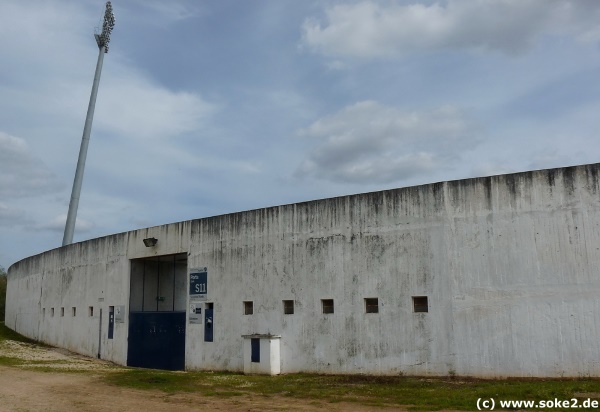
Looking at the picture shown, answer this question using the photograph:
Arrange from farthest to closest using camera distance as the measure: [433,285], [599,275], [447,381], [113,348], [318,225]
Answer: [113,348] < [318,225] < [433,285] < [447,381] < [599,275]

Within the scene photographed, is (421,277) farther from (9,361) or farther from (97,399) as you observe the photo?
(9,361)

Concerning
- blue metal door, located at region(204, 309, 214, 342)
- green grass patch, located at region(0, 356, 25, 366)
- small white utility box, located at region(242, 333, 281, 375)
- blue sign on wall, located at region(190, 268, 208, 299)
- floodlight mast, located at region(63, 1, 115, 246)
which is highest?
floodlight mast, located at region(63, 1, 115, 246)

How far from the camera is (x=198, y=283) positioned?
1772cm

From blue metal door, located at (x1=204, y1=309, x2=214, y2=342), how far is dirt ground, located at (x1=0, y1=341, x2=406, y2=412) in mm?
3120

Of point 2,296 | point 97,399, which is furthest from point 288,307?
point 2,296

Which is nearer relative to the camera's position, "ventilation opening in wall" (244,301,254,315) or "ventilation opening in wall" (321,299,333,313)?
"ventilation opening in wall" (321,299,333,313)

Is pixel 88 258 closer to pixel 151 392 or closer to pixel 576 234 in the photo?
pixel 151 392

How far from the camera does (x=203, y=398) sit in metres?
11.7

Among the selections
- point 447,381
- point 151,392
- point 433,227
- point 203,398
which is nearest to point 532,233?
point 433,227

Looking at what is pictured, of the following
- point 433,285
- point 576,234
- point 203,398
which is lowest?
point 203,398

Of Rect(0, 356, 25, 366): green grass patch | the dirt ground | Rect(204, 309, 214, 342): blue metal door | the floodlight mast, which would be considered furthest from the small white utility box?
the floodlight mast

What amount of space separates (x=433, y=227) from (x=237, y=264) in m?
6.12

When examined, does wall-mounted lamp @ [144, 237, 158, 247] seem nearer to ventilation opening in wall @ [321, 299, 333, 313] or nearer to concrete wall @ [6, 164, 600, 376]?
concrete wall @ [6, 164, 600, 376]

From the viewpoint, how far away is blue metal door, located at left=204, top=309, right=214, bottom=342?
672 inches
